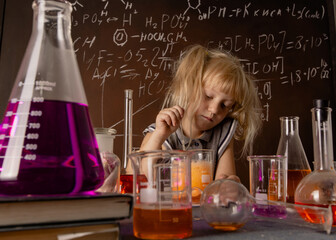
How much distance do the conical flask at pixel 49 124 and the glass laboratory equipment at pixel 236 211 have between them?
0.17 m

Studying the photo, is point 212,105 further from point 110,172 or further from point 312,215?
point 312,215

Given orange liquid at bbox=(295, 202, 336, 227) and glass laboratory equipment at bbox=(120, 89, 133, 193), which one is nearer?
orange liquid at bbox=(295, 202, 336, 227)

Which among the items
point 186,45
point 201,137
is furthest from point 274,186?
point 186,45

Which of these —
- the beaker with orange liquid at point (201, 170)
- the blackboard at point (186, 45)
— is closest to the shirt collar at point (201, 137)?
the blackboard at point (186, 45)

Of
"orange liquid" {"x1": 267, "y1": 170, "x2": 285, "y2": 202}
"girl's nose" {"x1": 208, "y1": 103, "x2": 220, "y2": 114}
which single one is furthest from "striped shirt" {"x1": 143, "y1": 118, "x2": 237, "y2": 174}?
"orange liquid" {"x1": 267, "y1": 170, "x2": 285, "y2": 202}

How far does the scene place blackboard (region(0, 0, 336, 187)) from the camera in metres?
2.15

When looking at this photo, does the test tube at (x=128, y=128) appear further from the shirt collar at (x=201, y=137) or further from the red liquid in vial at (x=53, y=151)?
the shirt collar at (x=201, y=137)

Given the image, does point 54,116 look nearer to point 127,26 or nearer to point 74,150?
point 74,150

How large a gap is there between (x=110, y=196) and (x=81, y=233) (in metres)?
0.04

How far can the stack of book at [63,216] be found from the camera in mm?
287

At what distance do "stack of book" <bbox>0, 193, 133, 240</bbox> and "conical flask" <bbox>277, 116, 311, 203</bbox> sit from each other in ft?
1.61

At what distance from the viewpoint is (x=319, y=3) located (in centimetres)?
227

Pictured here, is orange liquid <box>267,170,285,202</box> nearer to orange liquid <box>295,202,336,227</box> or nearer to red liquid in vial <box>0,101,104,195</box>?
orange liquid <box>295,202,336,227</box>

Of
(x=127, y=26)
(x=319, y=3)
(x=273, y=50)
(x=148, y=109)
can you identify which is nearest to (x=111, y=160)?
(x=148, y=109)
